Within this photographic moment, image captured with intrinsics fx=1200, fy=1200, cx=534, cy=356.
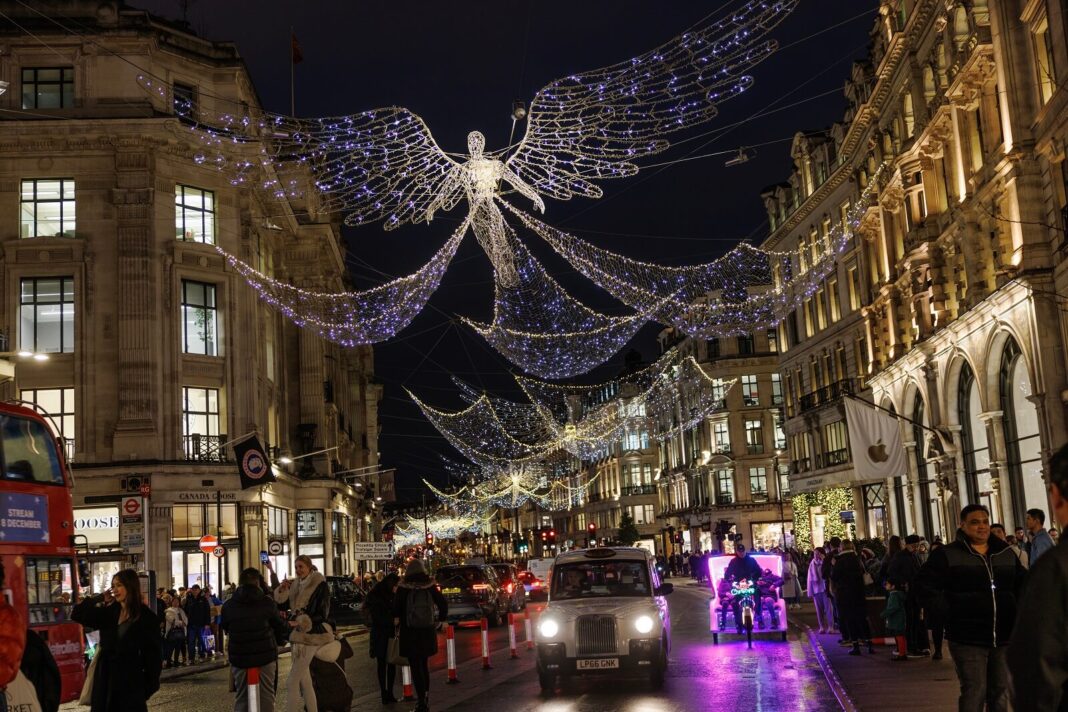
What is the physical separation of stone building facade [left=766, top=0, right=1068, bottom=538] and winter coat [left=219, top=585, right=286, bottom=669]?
21.6m

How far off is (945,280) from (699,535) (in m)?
56.9

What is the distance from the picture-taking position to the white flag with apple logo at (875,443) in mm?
33406

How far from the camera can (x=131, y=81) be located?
41.2 m

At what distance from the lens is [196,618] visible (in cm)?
2831

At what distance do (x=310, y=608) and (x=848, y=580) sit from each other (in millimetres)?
10197

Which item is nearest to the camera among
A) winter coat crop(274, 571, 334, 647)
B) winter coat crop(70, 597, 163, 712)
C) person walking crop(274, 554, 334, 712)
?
winter coat crop(70, 597, 163, 712)

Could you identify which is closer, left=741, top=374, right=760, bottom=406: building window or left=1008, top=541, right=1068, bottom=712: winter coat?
left=1008, top=541, right=1068, bottom=712: winter coat

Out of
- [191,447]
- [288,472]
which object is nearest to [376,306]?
[191,447]

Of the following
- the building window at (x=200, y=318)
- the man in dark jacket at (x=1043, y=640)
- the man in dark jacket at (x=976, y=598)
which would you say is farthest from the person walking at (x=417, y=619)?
the building window at (x=200, y=318)

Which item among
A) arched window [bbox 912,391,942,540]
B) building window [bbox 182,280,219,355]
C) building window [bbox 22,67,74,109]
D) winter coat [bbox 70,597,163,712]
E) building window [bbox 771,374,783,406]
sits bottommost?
winter coat [bbox 70,597,163,712]

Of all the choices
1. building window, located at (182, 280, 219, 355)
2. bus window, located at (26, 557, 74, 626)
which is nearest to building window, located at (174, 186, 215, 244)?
building window, located at (182, 280, 219, 355)

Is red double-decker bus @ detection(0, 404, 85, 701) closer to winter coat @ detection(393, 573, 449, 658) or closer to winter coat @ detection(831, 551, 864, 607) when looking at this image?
winter coat @ detection(393, 573, 449, 658)

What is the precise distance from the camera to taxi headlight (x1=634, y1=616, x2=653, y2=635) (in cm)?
1617

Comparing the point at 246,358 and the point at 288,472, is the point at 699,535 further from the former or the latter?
the point at 246,358
